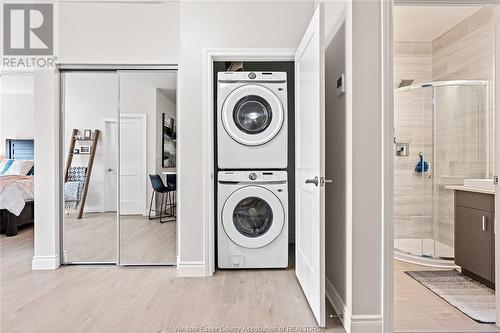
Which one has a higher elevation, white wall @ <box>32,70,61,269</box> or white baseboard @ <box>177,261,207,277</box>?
white wall @ <box>32,70,61,269</box>

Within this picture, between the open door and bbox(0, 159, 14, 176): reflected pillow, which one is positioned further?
bbox(0, 159, 14, 176): reflected pillow

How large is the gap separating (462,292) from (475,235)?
1.74 ft

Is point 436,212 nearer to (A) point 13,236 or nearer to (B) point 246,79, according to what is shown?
(B) point 246,79

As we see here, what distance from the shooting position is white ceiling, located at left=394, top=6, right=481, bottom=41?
3.67 meters

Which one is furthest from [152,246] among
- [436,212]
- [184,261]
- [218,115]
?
[436,212]

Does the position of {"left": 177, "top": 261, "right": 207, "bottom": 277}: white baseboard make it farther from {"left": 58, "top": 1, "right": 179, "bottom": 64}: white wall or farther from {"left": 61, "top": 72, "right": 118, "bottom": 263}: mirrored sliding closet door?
{"left": 58, "top": 1, "right": 179, "bottom": 64}: white wall

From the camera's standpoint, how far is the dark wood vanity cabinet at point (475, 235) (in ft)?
9.20

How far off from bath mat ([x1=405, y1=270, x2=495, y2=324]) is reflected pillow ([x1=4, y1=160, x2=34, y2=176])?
623 cm

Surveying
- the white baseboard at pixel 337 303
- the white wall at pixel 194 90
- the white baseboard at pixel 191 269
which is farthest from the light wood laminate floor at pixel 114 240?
the white baseboard at pixel 337 303

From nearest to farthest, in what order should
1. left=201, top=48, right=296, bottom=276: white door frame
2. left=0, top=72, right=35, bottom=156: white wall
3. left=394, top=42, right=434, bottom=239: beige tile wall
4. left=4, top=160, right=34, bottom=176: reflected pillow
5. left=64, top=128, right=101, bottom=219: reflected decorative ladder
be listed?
left=201, top=48, right=296, bottom=276: white door frame
left=64, top=128, right=101, bottom=219: reflected decorative ladder
left=394, top=42, right=434, bottom=239: beige tile wall
left=4, top=160, right=34, bottom=176: reflected pillow
left=0, top=72, right=35, bottom=156: white wall

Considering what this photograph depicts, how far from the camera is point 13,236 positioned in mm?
4785

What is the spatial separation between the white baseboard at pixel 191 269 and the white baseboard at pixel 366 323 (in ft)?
5.05

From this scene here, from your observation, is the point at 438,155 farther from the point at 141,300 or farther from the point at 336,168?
the point at 141,300

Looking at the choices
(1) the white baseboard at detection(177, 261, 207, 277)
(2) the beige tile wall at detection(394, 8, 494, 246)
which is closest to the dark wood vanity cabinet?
(2) the beige tile wall at detection(394, 8, 494, 246)
